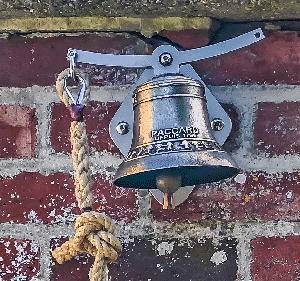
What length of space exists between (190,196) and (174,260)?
8 cm

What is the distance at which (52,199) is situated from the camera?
74cm

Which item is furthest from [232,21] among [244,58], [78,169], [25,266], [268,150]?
[25,266]

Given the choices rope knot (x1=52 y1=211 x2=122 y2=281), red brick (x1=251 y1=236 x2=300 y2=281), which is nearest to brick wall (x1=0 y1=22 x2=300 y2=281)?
red brick (x1=251 y1=236 x2=300 y2=281)

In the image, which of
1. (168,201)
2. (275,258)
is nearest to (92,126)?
(168,201)

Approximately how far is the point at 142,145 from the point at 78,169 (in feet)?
0.25

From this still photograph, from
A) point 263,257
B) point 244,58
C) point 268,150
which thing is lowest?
point 263,257

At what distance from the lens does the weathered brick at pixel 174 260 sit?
0.72 m

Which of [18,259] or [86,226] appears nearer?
[86,226]

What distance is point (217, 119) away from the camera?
0.71 meters

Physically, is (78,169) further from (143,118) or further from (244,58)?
(244,58)

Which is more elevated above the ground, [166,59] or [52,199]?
[166,59]

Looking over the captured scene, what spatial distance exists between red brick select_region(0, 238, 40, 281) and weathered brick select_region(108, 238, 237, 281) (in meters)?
0.11

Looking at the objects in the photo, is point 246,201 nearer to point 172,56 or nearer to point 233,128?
point 233,128

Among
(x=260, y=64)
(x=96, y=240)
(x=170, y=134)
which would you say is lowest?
(x=96, y=240)
